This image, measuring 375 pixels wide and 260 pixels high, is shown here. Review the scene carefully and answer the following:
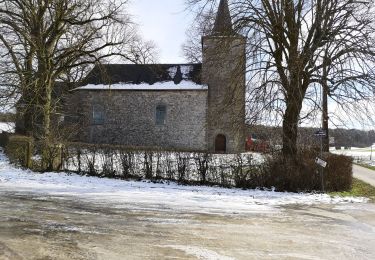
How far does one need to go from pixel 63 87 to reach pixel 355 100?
28881mm

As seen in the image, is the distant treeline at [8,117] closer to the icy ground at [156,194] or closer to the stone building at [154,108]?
the stone building at [154,108]

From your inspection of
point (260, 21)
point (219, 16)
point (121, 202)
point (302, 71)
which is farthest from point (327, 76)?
point (121, 202)

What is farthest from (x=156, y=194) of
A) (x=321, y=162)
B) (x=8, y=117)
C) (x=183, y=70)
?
(x=183, y=70)

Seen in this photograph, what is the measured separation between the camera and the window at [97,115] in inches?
1617

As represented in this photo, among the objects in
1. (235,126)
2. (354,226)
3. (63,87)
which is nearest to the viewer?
(354,226)

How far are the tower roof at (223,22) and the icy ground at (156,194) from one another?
7.12 meters

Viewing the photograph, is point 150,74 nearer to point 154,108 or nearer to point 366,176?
point 154,108

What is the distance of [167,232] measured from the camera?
→ 8.59 m

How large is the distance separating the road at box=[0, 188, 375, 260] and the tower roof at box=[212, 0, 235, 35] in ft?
30.8

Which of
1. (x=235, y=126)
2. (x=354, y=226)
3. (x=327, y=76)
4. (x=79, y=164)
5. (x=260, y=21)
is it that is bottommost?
(x=354, y=226)

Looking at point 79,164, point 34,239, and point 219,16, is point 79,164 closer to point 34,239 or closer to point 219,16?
point 219,16

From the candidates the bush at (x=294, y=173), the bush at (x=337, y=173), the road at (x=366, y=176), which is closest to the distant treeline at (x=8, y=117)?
the bush at (x=294, y=173)

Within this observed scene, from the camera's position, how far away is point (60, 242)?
7.40m

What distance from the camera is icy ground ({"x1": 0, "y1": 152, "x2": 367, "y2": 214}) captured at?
39.8 feet
